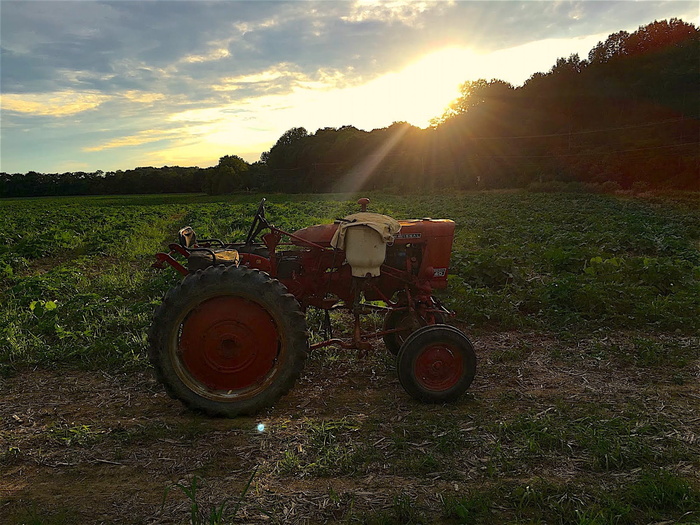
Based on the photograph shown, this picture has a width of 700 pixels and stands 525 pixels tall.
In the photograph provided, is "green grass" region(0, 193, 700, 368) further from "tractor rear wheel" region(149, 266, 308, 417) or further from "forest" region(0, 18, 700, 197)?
"forest" region(0, 18, 700, 197)

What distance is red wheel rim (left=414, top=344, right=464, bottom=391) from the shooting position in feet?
13.4

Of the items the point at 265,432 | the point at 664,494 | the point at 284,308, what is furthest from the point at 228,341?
the point at 664,494

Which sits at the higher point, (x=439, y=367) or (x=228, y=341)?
(x=228, y=341)

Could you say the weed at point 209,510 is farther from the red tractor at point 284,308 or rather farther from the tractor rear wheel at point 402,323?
the tractor rear wheel at point 402,323

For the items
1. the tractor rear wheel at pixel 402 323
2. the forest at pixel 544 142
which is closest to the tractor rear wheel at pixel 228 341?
the tractor rear wheel at pixel 402 323

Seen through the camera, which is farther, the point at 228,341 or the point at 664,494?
the point at 228,341

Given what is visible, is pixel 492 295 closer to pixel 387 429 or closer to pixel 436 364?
pixel 436 364

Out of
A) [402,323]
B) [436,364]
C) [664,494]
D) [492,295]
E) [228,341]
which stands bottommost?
[664,494]

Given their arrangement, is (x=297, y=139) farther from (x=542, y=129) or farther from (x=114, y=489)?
(x=114, y=489)

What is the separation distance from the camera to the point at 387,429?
3.66 metres

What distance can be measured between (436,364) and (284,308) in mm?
1374

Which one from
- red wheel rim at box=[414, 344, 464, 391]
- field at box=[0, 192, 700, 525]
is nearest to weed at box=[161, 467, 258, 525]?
field at box=[0, 192, 700, 525]

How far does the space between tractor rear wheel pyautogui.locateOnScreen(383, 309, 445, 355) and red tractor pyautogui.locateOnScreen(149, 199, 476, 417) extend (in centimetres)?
2

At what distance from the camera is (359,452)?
3.27 meters
